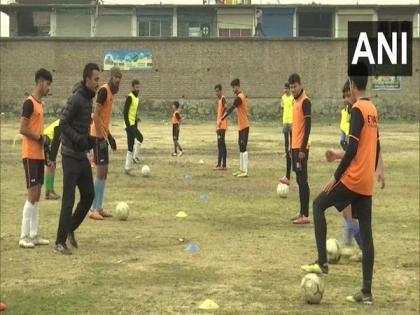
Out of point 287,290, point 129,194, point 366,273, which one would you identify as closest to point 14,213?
point 129,194

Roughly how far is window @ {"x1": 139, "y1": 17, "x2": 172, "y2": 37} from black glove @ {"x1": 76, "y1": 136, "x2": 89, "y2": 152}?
47832mm

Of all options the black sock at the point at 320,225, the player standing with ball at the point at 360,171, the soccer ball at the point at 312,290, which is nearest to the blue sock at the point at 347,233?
the black sock at the point at 320,225

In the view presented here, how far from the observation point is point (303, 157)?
1095 cm

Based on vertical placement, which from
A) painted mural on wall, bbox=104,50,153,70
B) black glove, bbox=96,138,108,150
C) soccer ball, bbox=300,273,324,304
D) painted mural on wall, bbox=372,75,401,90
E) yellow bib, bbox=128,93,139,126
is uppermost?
painted mural on wall, bbox=104,50,153,70

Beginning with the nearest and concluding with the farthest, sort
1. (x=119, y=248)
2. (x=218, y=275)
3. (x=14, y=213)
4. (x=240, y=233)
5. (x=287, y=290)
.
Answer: (x=287, y=290)
(x=218, y=275)
(x=119, y=248)
(x=240, y=233)
(x=14, y=213)

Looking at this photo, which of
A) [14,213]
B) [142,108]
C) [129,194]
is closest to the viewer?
[14,213]

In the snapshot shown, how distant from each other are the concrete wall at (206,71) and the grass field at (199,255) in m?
27.3

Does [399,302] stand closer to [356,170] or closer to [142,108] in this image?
[356,170]

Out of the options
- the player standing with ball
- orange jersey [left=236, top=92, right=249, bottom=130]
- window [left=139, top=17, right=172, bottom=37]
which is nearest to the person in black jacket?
the player standing with ball

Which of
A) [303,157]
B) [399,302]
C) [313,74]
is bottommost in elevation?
[399,302]

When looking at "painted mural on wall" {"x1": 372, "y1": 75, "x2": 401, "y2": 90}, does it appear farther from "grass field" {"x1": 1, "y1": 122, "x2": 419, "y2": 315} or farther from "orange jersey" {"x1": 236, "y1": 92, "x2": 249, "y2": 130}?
"orange jersey" {"x1": 236, "y1": 92, "x2": 249, "y2": 130}

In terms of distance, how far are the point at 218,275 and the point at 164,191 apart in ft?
23.3

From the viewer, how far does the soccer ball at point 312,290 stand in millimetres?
6918

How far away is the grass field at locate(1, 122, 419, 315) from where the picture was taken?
7035 mm
